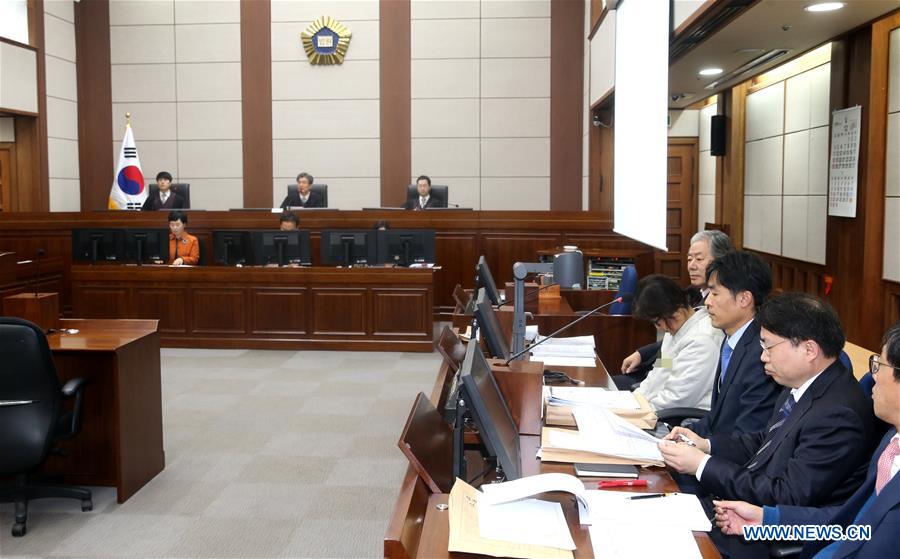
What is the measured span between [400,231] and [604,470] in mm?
5687

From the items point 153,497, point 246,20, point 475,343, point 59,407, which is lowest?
point 153,497

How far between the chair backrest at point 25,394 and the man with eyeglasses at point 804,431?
2.57 m

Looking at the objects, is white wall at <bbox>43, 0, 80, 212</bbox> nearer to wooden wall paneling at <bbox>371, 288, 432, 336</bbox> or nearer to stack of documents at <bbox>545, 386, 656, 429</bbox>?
wooden wall paneling at <bbox>371, 288, 432, 336</bbox>

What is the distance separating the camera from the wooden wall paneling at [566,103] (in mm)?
10727

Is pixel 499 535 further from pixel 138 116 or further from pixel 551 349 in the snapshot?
pixel 138 116

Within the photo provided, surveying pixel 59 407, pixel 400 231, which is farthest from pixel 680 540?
pixel 400 231

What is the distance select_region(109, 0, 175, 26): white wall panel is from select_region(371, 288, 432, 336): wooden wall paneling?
6166mm

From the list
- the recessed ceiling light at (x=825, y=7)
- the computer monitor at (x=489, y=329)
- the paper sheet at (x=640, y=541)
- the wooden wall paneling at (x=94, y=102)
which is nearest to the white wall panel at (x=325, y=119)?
the wooden wall paneling at (x=94, y=102)

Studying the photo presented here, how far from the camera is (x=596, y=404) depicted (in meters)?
2.77

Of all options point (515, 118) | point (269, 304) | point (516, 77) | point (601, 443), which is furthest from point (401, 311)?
point (601, 443)

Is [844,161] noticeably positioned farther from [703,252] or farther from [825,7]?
[703,252]

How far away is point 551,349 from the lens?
12.3ft

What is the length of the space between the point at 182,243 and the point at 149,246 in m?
0.32

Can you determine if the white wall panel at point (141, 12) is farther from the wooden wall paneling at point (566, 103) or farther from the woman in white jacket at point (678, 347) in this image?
the woman in white jacket at point (678, 347)
